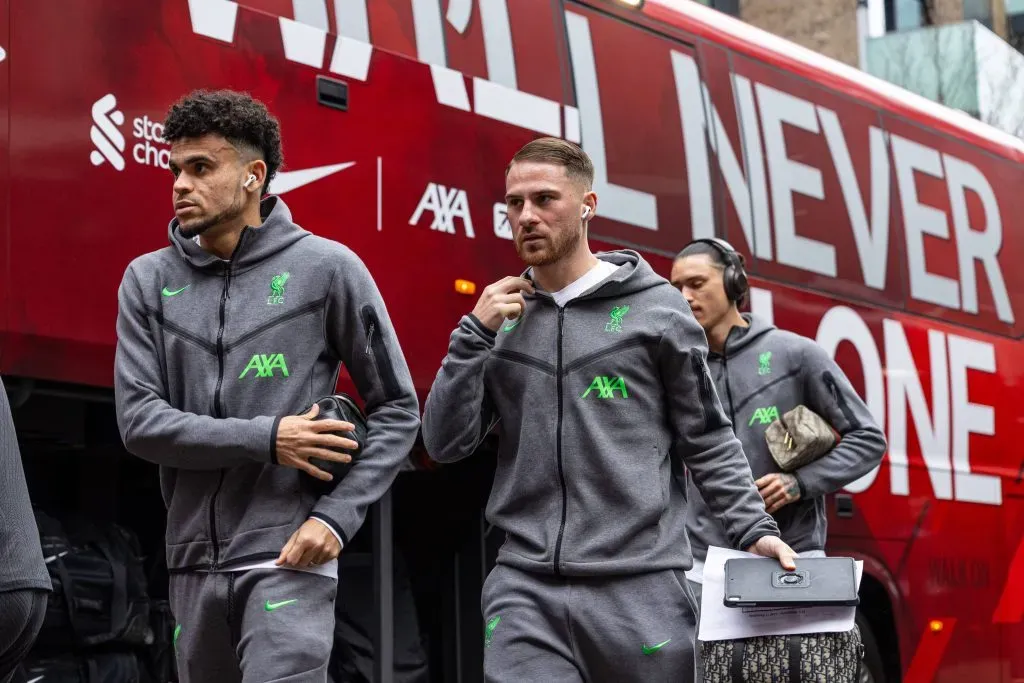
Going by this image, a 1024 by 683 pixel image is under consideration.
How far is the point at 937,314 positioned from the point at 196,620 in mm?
5919

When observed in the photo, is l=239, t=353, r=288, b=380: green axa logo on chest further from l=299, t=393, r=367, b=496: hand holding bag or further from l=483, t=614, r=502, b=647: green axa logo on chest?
l=483, t=614, r=502, b=647: green axa logo on chest

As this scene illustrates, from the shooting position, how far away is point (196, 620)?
12.9ft

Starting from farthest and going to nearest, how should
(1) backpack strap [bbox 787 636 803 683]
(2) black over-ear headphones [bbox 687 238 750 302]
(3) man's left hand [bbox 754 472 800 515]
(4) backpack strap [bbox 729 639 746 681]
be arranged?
(2) black over-ear headphones [bbox 687 238 750 302]
(3) man's left hand [bbox 754 472 800 515]
(4) backpack strap [bbox 729 639 746 681]
(1) backpack strap [bbox 787 636 803 683]

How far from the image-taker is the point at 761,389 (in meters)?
5.95

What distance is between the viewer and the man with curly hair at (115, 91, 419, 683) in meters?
3.87

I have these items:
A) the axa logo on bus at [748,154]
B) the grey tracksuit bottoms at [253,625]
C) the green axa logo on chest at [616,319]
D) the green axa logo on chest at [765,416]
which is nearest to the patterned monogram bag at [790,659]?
the green axa logo on chest at [616,319]

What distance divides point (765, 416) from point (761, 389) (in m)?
0.10

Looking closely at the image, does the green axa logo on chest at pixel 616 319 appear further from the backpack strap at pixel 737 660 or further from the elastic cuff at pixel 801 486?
the elastic cuff at pixel 801 486

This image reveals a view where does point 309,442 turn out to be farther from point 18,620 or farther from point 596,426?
point 18,620

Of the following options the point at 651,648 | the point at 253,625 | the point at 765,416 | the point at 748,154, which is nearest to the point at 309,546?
the point at 253,625

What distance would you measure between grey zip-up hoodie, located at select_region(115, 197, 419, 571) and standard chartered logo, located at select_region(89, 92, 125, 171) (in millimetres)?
916

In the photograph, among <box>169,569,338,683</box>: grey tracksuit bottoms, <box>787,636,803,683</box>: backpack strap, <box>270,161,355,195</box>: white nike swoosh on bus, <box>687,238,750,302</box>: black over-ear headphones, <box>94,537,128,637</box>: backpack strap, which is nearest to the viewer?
<box>169,569,338,683</box>: grey tracksuit bottoms

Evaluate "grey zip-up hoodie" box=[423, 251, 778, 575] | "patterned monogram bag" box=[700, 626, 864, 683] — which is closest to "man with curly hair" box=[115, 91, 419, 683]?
"grey zip-up hoodie" box=[423, 251, 778, 575]

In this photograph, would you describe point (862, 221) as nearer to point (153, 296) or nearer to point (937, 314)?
point (937, 314)
